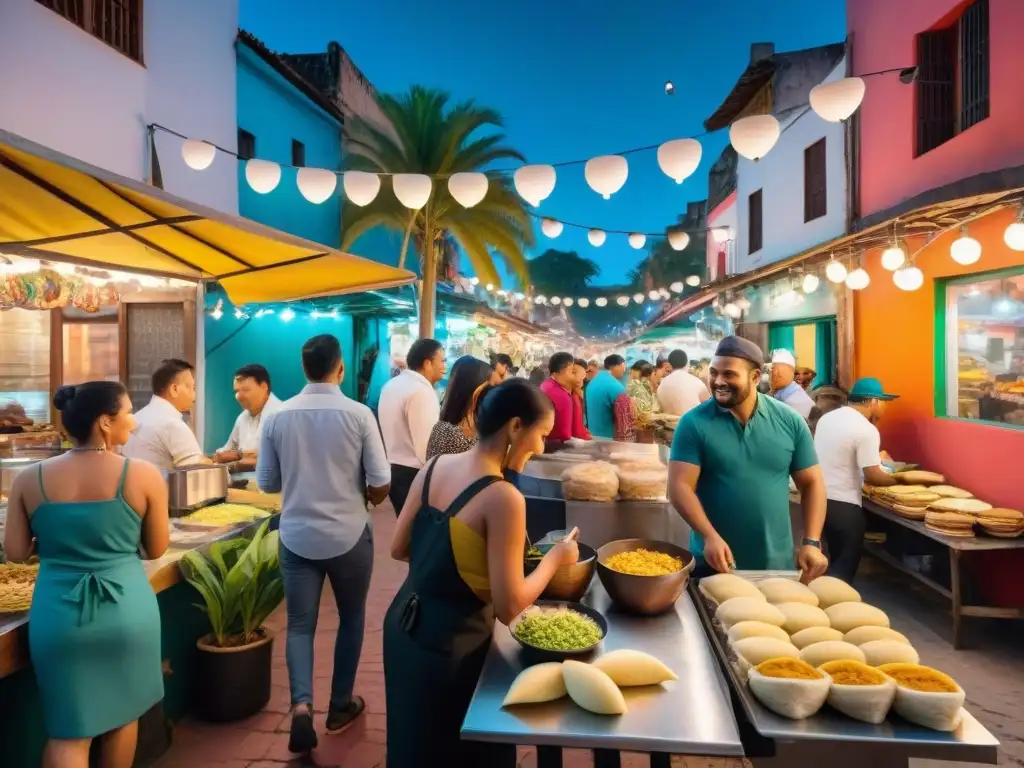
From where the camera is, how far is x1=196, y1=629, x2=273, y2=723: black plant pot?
363 cm

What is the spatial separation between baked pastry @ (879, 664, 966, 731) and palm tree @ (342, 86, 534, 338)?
1157 cm

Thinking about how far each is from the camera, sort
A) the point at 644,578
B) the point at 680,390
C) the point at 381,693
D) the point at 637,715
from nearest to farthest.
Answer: the point at 637,715
the point at 644,578
the point at 381,693
the point at 680,390

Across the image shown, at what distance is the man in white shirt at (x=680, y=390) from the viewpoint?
921cm

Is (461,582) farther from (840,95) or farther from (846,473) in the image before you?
(840,95)

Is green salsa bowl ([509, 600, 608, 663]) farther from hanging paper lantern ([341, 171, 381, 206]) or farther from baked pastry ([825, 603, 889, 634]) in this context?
hanging paper lantern ([341, 171, 381, 206])

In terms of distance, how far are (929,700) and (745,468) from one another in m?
1.50

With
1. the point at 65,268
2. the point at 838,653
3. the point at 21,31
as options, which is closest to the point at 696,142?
the point at 838,653

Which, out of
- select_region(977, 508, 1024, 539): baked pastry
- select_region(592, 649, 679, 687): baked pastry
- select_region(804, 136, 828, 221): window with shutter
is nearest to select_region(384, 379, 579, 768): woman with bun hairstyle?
select_region(592, 649, 679, 687): baked pastry

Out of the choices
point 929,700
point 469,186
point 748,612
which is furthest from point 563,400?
point 929,700

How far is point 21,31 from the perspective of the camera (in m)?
6.16

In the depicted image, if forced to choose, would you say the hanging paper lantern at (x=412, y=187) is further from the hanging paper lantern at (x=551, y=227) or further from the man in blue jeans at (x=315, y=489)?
the hanging paper lantern at (x=551, y=227)

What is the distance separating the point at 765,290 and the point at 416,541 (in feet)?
38.5

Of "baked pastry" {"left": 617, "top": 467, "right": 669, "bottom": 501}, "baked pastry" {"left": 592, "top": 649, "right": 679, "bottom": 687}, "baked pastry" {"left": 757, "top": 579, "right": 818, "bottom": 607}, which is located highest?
"baked pastry" {"left": 617, "top": 467, "right": 669, "bottom": 501}

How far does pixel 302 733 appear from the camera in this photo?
10.8 ft
